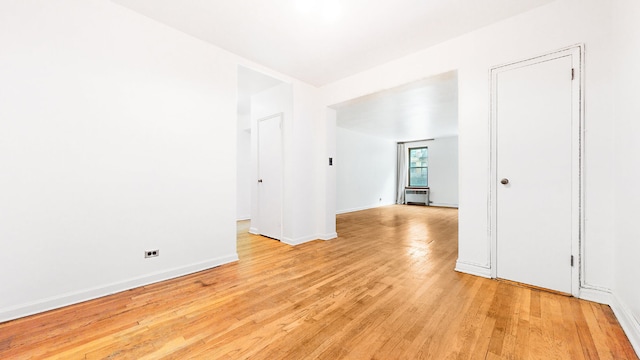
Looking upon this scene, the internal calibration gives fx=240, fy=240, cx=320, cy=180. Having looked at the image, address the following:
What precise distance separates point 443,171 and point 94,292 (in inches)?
385

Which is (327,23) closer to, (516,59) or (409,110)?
(516,59)

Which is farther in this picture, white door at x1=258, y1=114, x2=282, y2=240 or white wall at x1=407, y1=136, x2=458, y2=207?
white wall at x1=407, y1=136, x2=458, y2=207

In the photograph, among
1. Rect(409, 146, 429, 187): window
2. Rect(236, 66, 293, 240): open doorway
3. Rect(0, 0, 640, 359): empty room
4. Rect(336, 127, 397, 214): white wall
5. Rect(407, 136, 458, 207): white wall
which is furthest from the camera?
Rect(409, 146, 429, 187): window

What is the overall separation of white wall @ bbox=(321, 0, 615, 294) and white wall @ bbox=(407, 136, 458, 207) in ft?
22.6

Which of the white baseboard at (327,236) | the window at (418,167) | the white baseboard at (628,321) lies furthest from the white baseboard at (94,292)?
the window at (418,167)

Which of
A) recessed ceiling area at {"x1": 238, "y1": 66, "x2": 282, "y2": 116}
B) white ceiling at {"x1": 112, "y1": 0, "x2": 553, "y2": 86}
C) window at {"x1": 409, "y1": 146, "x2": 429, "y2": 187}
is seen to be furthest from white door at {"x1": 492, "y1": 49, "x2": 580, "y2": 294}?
window at {"x1": 409, "y1": 146, "x2": 429, "y2": 187}

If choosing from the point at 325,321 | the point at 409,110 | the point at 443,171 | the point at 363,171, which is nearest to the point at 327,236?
the point at 325,321

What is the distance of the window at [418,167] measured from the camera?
9758mm

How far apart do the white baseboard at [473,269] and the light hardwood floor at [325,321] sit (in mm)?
98

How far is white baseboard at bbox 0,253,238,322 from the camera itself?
1.78 meters

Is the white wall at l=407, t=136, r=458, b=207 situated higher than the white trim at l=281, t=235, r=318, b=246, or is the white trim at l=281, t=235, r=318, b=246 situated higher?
the white wall at l=407, t=136, r=458, b=207

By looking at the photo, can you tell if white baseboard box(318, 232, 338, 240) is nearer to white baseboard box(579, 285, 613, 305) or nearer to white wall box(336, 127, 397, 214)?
white baseboard box(579, 285, 613, 305)

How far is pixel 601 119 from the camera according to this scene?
6.40 feet

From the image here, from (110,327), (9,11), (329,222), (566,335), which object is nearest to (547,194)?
(566,335)
